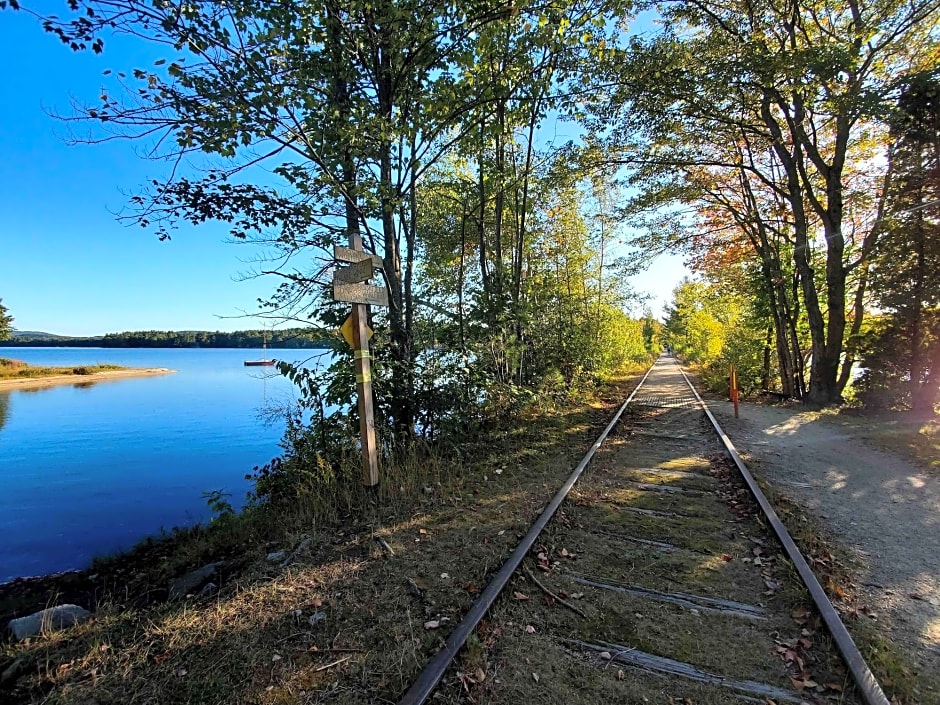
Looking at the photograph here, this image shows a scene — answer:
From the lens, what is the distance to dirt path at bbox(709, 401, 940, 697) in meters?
2.87

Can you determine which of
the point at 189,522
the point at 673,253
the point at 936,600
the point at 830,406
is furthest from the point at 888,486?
the point at 673,253

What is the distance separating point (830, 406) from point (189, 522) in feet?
49.2

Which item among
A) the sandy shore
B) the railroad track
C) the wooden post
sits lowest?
the sandy shore

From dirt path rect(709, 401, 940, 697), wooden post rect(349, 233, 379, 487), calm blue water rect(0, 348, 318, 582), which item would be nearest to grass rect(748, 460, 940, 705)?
dirt path rect(709, 401, 940, 697)

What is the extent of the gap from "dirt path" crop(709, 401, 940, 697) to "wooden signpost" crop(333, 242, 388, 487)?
4263 mm

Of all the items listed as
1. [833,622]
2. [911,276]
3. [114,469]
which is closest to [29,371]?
[114,469]

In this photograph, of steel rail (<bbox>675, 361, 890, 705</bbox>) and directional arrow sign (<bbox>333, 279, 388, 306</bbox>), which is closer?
steel rail (<bbox>675, 361, 890, 705</bbox>)

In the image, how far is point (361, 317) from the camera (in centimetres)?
462

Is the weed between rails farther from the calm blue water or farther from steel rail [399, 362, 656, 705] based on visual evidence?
the calm blue water

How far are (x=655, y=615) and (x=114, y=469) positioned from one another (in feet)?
47.9

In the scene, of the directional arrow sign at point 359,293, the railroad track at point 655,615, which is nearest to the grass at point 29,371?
the directional arrow sign at point 359,293

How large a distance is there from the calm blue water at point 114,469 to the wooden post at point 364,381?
1.89 metres

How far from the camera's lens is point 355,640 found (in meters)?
2.68

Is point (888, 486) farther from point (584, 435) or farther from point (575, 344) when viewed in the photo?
point (575, 344)
